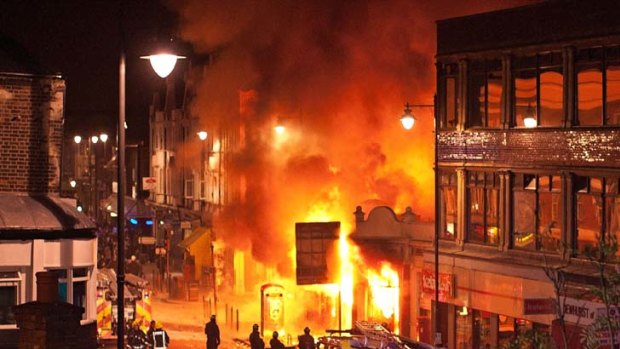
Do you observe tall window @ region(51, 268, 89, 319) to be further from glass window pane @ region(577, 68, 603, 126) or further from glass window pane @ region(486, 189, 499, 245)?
glass window pane @ region(486, 189, 499, 245)

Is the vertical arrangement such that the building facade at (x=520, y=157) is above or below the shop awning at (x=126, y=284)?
above

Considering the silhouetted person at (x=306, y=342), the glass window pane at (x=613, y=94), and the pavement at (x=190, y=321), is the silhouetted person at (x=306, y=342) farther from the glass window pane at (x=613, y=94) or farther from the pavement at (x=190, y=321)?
the glass window pane at (x=613, y=94)

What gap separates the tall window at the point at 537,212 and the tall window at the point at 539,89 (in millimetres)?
1418

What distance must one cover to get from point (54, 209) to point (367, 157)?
22.8 metres

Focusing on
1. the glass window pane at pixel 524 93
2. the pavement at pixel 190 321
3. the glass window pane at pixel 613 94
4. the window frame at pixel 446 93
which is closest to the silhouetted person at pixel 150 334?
the pavement at pixel 190 321

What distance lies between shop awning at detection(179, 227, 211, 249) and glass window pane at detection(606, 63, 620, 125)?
89.9 ft

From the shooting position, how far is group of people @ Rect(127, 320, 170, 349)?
28.5 metres

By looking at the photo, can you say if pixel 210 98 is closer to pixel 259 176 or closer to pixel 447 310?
pixel 259 176

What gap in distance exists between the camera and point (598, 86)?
27.7m

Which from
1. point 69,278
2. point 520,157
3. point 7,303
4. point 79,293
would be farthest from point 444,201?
point 7,303

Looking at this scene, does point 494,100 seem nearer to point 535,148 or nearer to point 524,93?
point 524,93

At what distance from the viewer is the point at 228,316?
39531mm

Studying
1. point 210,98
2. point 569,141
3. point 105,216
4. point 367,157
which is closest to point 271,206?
point 367,157

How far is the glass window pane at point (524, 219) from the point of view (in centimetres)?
2991
